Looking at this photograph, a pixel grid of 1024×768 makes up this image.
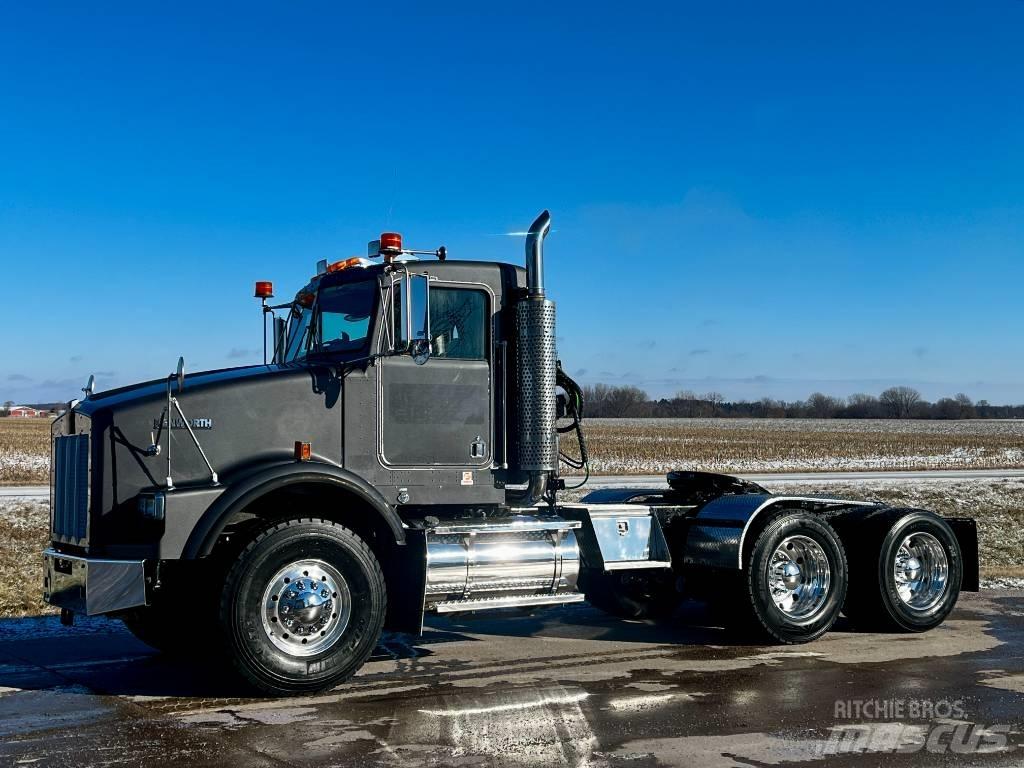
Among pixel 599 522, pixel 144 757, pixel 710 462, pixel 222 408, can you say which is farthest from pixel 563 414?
pixel 710 462

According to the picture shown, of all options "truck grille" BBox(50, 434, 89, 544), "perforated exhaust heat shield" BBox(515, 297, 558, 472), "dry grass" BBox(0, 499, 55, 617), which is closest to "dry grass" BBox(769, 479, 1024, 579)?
"perforated exhaust heat shield" BBox(515, 297, 558, 472)

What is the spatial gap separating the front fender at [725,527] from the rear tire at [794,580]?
0.15m

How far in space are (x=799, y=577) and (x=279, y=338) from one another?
501 cm

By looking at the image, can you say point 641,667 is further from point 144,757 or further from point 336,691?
point 144,757

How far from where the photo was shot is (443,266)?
27.0 feet

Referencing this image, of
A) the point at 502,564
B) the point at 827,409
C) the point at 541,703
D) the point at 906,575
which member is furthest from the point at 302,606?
the point at 827,409

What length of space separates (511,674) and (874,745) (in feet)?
9.00

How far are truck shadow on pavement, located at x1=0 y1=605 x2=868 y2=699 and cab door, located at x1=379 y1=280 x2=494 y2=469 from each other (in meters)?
1.38

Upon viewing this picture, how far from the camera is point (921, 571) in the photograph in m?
9.87

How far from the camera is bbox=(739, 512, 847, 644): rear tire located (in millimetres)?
8812

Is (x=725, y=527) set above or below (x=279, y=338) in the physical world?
below

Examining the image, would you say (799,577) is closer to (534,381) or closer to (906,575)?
(906,575)

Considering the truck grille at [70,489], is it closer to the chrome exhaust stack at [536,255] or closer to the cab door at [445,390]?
the cab door at [445,390]

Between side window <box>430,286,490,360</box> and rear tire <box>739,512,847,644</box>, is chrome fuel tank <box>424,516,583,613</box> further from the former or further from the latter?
rear tire <box>739,512,847,644</box>
